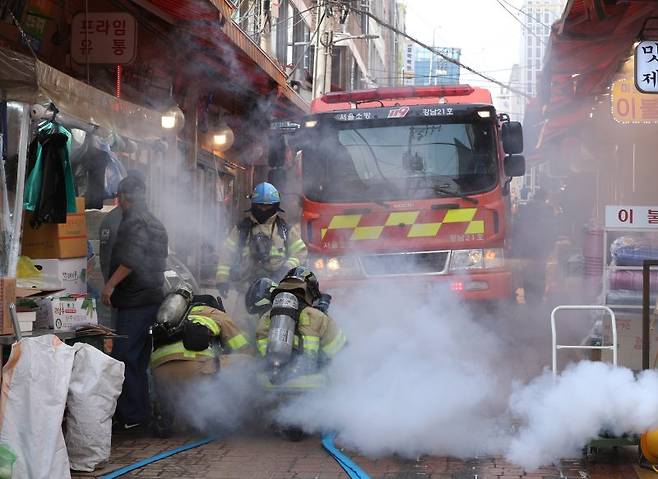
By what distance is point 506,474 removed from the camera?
17.4ft

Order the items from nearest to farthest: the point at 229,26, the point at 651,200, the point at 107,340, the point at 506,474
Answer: the point at 506,474
the point at 107,340
the point at 229,26
the point at 651,200

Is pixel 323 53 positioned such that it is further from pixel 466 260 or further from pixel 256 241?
pixel 256 241

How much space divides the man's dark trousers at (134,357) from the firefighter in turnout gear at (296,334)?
899 millimetres

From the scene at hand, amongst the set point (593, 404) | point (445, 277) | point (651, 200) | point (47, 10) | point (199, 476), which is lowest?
point (199, 476)

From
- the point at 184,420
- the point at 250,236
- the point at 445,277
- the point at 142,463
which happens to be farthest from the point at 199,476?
the point at 445,277

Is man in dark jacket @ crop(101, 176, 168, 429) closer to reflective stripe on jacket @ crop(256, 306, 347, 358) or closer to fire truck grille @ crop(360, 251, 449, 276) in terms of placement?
reflective stripe on jacket @ crop(256, 306, 347, 358)

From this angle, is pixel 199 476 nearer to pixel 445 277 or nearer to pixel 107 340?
pixel 107 340

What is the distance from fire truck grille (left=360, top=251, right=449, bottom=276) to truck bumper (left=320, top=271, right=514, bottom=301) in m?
0.07

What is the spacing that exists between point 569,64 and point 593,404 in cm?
830

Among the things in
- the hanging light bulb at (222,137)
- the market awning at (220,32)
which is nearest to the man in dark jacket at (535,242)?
the hanging light bulb at (222,137)

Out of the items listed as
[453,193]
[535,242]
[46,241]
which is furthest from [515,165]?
[535,242]

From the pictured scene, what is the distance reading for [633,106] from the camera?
11.9 metres

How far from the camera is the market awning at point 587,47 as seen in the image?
9469mm

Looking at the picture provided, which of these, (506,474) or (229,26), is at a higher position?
(229,26)
